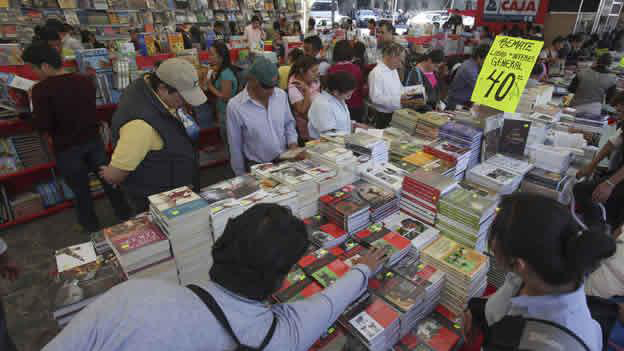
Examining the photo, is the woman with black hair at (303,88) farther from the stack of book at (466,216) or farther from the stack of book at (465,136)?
the stack of book at (466,216)

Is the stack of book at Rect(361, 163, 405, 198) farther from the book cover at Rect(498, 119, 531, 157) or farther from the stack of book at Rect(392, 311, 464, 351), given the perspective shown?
the book cover at Rect(498, 119, 531, 157)

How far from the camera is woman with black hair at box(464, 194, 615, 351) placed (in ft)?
3.26

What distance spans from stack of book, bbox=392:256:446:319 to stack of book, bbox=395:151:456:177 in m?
0.79

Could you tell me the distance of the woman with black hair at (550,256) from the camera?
99 centimetres

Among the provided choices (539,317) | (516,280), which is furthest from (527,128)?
(539,317)

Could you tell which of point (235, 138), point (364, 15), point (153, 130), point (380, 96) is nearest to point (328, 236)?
point (153, 130)

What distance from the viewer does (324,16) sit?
675 inches

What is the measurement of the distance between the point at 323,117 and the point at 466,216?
1.60 m

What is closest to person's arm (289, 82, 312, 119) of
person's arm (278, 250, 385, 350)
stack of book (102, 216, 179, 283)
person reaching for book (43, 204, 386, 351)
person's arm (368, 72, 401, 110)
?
person's arm (368, 72, 401, 110)

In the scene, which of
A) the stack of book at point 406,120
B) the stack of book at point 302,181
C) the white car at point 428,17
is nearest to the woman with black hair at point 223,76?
the stack of book at point 406,120

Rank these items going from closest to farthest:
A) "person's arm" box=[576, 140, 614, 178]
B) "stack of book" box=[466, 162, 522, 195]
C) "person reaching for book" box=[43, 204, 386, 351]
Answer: "person reaching for book" box=[43, 204, 386, 351] < "stack of book" box=[466, 162, 522, 195] < "person's arm" box=[576, 140, 614, 178]

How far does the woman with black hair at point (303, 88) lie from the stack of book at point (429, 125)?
1.15 m

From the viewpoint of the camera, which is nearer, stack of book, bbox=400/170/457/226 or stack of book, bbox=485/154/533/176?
stack of book, bbox=400/170/457/226

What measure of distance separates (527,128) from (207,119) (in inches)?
171
